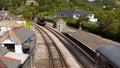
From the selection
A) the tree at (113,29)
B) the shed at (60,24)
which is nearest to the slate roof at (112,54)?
the tree at (113,29)

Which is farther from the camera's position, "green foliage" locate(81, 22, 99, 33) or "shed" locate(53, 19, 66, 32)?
"shed" locate(53, 19, 66, 32)

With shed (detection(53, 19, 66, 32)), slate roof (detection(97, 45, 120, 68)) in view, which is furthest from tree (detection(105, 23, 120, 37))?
slate roof (detection(97, 45, 120, 68))

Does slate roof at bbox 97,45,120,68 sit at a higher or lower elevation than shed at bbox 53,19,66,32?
higher

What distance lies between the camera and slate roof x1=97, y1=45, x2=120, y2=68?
14.2 m

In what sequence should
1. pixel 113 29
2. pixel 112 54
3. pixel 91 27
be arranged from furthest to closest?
pixel 91 27 < pixel 113 29 < pixel 112 54

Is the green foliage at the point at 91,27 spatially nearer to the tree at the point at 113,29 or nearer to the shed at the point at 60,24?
the shed at the point at 60,24

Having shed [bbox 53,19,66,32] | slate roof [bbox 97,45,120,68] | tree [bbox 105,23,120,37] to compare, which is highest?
slate roof [bbox 97,45,120,68]

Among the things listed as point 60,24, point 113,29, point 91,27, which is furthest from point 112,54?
point 60,24

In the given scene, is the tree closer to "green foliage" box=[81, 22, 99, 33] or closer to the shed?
"green foliage" box=[81, 22, 99, 33]

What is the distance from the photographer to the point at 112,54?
15.5 meters

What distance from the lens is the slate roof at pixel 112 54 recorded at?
46.7 feet

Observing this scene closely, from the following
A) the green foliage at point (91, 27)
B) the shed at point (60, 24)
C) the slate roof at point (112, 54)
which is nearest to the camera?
the slate roof at point (112, 54)

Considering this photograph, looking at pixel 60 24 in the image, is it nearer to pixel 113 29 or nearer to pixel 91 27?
pixel 91 27

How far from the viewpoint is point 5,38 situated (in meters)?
27.4
